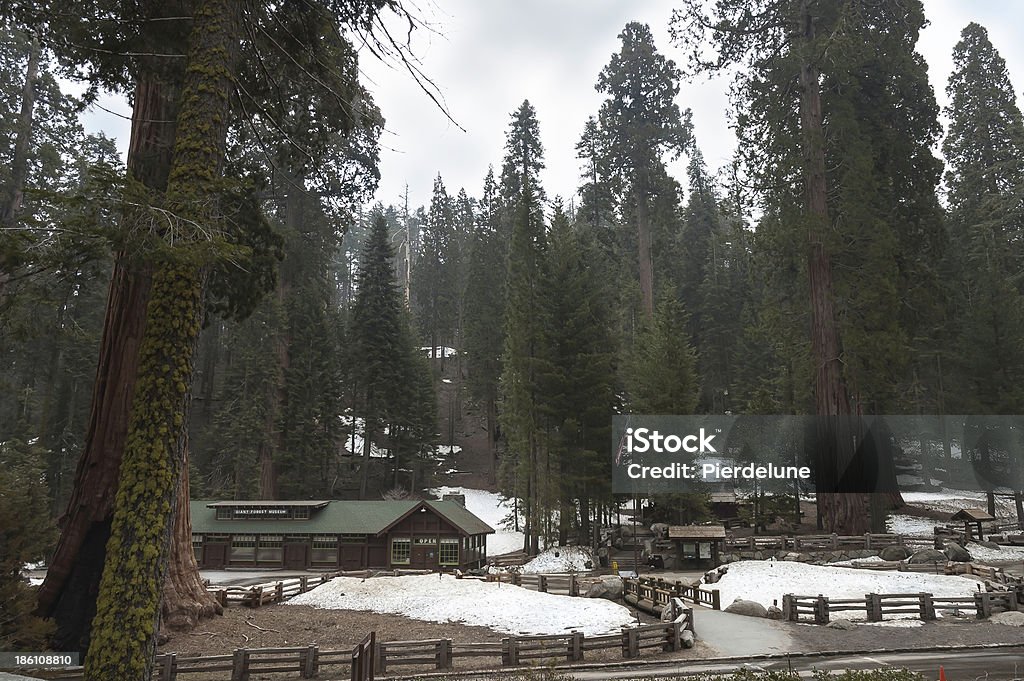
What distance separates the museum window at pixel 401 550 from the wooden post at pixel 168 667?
20855 mm

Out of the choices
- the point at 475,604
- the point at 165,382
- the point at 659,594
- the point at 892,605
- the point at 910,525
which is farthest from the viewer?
the point at 910,525

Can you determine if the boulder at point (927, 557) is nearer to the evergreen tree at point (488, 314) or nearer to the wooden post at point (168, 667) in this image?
the wooden post at point (168, 667)

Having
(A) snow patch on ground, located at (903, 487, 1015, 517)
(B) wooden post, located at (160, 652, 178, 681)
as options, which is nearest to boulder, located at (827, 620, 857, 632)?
(B) wooden post, located at (160, 652, 178, 681)

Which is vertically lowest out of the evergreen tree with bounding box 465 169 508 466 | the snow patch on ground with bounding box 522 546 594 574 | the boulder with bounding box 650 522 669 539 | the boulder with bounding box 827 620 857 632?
the snow patch on ground with bounding box 522 546 594 574

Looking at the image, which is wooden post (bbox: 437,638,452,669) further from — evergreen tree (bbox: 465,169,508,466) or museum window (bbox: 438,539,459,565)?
evergreen tree (bbox: 465,169,508,466)

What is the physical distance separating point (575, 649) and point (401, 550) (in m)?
19.9

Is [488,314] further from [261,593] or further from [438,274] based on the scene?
[261,593]

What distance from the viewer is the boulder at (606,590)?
2253 centimetres

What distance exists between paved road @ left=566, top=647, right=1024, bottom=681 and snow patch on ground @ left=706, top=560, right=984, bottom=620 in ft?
20.6

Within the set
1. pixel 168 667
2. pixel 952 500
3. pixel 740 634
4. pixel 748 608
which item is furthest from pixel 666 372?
pixel 168 667

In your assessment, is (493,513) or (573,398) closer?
(573,398)

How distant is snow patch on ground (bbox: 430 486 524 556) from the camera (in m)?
41.2

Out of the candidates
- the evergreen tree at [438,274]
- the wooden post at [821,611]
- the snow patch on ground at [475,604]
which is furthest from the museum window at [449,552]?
the evergreen tree at [438,274]

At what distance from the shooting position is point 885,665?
13289mm
